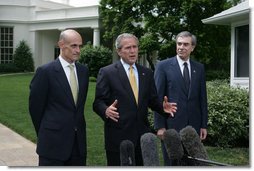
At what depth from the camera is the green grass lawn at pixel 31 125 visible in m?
5.01

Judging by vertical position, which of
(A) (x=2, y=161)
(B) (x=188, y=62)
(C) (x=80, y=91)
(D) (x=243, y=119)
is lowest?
(A) (x=2, y=161)

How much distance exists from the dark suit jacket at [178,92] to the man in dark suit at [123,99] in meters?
0.39

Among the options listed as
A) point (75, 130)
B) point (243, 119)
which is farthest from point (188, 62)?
point (243, 119)

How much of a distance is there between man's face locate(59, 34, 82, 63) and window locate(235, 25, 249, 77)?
5.28m

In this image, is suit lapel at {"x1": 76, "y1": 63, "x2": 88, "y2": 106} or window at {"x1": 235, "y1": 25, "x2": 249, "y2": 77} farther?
window at {"x1": 235, "y1": 25, "x2": 249, "y2": 77}

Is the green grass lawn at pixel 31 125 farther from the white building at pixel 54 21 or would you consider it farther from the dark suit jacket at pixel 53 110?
the dark suit jacket at pixel 53 110

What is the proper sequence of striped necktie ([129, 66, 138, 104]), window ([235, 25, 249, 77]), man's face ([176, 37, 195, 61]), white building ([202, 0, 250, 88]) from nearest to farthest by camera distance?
striped necktie ([129, 66, 138, 104]) < man's face ([176, 37, 195, 61]) < white building ([202, 0, 250, 88]) < window ([235, 25, 249, 77])

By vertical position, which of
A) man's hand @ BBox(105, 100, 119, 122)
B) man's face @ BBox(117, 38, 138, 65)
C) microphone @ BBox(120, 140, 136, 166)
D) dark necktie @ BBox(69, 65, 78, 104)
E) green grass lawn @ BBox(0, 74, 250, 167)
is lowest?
green grass lawn @ BBox(0, 74, 250, 167)

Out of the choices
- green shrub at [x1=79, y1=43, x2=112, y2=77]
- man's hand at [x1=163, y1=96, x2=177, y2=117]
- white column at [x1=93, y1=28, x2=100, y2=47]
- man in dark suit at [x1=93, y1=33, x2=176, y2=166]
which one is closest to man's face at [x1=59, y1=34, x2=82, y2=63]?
man in dark suit at [x1=93, y1=33, x2=176, y2=166]

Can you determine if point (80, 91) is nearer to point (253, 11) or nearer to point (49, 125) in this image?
point (49, 125)

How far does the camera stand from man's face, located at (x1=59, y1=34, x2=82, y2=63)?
2.57 m

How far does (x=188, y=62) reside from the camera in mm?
3271

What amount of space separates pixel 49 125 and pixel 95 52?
14.4 metres

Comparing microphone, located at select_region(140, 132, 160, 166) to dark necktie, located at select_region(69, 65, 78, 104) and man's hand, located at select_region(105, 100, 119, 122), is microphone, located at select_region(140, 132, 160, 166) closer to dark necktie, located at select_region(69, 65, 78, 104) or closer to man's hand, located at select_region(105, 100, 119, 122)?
man's hand, located at select_region(105, 100, 119, 122)
